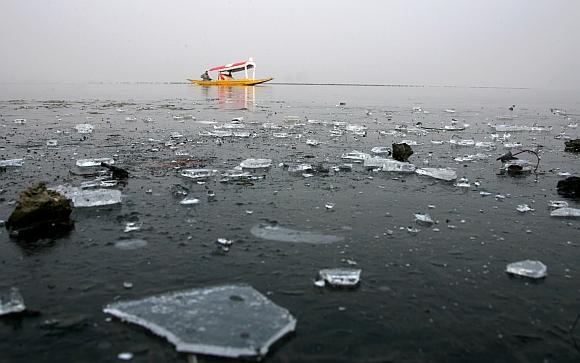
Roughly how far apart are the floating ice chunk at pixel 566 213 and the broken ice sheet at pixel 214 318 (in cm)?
525

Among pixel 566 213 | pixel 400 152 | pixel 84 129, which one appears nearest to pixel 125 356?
pixel 566 213

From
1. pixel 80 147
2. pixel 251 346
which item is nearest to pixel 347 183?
pixel 251 346

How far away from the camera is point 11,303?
3842 millimetres

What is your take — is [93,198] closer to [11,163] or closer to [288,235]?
[288,235]

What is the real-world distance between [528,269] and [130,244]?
4690mm

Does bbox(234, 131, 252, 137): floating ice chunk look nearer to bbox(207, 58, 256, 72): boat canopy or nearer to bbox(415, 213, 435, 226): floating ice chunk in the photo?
bbox(415, 213, 435, 226): floating ice chunk

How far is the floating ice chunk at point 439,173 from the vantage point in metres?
9.07

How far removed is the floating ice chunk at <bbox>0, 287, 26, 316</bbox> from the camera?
3.81 meters

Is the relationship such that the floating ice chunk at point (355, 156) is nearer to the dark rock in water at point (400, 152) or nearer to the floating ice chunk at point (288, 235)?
the dark rock in water at point (400, 152)

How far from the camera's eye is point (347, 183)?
8719 millimetres

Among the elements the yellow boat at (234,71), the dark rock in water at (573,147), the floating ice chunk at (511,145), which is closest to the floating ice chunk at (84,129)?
the floating ice chunk at (511,145)

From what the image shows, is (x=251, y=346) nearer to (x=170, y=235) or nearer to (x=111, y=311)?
(x=111, y=311)

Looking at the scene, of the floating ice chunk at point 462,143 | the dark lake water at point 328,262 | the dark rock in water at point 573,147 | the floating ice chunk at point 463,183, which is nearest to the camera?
the dark lake water at point 328,262

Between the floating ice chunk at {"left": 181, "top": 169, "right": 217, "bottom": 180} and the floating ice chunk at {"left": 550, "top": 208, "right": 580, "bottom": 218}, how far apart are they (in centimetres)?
628
